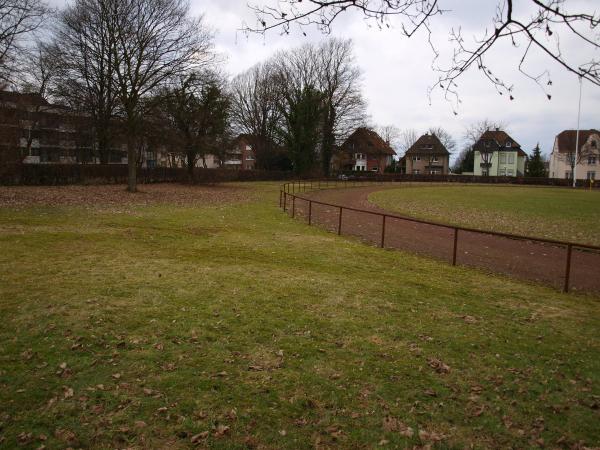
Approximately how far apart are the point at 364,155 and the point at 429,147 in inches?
620

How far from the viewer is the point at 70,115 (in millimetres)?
37219

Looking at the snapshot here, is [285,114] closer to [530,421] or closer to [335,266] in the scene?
[335,266]

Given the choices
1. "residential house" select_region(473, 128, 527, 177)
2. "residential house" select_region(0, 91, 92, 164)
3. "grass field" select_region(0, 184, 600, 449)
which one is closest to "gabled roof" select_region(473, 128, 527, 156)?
"residential house" select_region(473, 128, 527, 177)

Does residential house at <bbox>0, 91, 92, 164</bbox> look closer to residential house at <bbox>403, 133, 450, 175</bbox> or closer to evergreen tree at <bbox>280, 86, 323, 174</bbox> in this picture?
evergreen tree at <bbox>280, 86, 323, 174</bbox>

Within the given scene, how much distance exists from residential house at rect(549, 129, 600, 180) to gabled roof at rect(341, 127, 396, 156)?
106 feet

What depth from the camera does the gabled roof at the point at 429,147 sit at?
9400cm

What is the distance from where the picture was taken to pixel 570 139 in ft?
284

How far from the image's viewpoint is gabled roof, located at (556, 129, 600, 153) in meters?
84.6

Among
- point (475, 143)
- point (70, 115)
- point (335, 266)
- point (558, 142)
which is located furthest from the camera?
point (475, 143)

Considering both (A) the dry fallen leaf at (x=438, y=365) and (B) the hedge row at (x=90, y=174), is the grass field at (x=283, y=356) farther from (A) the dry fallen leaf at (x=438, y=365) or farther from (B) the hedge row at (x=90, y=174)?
(B) the hedge row at (x=90, y=174)

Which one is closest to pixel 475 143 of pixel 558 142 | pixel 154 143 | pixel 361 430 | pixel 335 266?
pixel 558 142

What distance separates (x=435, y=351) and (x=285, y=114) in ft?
193

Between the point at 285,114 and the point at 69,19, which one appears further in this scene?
the point at 285,114

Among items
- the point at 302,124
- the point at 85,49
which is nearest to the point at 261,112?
the point at 302,124
